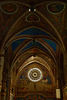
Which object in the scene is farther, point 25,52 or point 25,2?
point 25,52

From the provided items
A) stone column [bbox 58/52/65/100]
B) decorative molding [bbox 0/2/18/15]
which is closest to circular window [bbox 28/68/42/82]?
stone column [bbox 58/52/65/100]

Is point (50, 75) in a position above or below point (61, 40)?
below

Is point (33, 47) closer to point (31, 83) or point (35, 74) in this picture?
point (35, 74)

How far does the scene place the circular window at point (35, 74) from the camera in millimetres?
25547

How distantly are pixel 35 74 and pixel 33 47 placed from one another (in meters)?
6.35

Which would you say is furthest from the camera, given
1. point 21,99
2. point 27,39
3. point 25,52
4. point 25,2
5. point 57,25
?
point 21,99

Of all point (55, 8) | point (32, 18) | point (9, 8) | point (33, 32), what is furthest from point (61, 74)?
point (9, 8)

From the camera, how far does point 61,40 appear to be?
14930 millimetres

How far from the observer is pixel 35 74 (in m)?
25.9

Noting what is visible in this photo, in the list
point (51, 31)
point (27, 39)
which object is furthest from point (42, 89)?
point (51, 31)

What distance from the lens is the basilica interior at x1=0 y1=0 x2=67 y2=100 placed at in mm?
13836

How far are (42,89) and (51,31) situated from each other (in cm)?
1180

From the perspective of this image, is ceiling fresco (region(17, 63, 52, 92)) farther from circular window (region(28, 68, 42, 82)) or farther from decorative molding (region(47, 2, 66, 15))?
decorative molding (region(47, 2, 66, 15))

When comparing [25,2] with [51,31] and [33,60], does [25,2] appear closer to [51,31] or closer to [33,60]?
[51,31]
